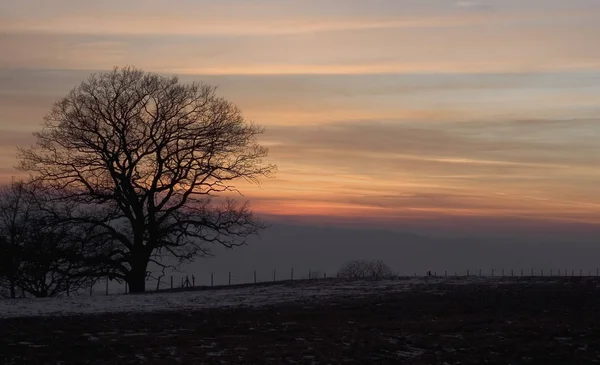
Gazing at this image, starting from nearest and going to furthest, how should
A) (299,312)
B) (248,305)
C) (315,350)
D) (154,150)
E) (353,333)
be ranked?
(315,350), (353,333), (299,312), (248,305), (154,150)

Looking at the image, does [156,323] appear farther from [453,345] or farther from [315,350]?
[453,345]

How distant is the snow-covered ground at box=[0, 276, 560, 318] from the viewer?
27.2 m

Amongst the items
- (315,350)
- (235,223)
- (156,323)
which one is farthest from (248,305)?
(235,223)

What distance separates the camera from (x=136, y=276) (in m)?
43.7

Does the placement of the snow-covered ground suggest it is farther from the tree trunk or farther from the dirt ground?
the tree trunk

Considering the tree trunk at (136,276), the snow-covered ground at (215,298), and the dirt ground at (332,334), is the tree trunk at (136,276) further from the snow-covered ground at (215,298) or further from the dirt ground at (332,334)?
the dirt ground at (332,334)

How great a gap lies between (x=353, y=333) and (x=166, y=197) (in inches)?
903

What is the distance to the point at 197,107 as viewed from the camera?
Result: 144 ft

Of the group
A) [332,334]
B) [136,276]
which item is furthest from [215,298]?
[136,276]

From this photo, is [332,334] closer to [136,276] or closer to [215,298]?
[215,298]

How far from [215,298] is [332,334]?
1118 cm

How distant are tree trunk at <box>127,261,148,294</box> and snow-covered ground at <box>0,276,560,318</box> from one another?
880cm

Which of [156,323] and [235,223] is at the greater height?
[235,223]

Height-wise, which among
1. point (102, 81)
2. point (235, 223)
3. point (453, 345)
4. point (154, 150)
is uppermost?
point (102, 81)
